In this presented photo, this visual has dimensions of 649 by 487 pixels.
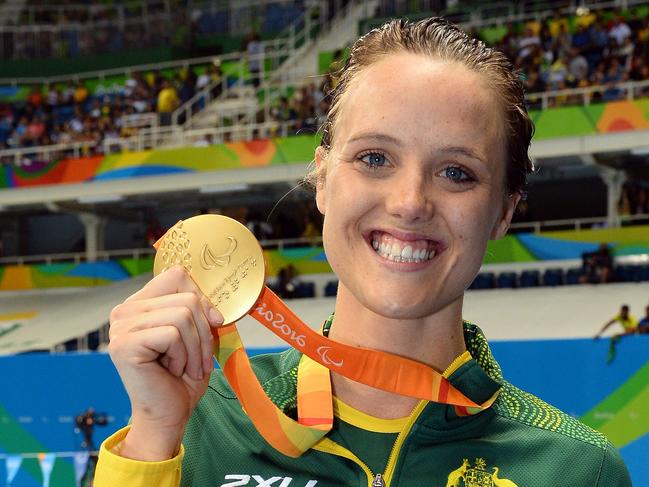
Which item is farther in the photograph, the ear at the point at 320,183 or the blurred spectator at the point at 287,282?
the blurred spectator at the point at 287,282

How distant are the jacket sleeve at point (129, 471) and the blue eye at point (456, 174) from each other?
518mm

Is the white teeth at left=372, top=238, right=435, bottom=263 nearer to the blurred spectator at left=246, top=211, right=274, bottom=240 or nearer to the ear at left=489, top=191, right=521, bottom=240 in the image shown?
the ear at left=489, top=191, right=521, bottom=240

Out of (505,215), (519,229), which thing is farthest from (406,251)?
(519,229)

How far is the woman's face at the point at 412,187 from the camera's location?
129 centimetres

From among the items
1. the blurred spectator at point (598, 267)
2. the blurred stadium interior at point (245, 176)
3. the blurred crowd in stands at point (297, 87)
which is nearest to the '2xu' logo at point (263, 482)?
the blurred stadium interior at point (245, 176)

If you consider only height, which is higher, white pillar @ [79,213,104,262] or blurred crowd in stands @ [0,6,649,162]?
blurred crowd in stands @ [0,6,649,162]

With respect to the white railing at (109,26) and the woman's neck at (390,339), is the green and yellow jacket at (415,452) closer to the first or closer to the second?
the woman's neck at (390,339)

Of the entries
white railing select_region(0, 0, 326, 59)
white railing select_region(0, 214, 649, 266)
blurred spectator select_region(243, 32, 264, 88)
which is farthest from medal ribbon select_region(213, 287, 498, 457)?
white railing select_region(0, 0, 326, 59)

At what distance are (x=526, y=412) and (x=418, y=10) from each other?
1573 centimetres

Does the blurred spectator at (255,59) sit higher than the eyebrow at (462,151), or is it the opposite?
the eyebrow at (462,151)

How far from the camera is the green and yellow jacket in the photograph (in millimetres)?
1375

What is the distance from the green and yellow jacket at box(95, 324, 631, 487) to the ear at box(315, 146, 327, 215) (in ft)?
0.94

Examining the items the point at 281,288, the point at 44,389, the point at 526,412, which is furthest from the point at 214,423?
the point at 281,288

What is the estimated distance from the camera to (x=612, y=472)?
1.42 metres
